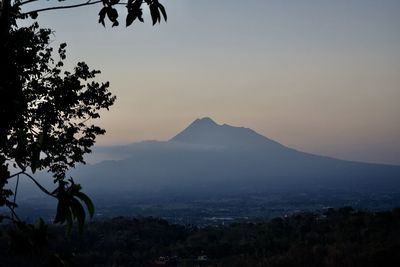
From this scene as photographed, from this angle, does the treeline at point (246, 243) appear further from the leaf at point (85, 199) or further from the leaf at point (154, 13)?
the leaf at point (85, 199)

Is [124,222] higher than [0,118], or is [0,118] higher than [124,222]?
[0,118]

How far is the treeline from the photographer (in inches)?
2280

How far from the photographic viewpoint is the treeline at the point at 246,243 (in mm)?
57906

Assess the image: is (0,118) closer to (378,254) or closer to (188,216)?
(378,254)

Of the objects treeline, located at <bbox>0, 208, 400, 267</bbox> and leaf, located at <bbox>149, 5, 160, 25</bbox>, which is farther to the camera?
treeline, located at <bbox>0, 208, 400, 267</bbox>

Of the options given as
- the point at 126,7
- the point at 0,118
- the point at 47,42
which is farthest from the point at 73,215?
the point at 47,42

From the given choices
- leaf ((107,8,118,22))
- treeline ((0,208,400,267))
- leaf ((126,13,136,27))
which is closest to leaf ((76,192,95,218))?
leaf ((126,13,136,27))

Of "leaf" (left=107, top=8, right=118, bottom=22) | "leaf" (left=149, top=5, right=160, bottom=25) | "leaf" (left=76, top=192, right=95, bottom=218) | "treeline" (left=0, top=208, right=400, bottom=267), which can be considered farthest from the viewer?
"treeline" (left=0, top=208, right=400, bottom=267)

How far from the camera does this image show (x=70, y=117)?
1248cm

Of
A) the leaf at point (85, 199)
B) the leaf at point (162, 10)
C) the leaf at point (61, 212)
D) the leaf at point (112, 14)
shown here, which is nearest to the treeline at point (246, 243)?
the leaf at point (112, 14)

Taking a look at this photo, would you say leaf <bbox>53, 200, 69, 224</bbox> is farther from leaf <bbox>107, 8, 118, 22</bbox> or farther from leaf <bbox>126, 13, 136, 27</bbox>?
leaf <bbox>107, 8, 118, 22</bbox>

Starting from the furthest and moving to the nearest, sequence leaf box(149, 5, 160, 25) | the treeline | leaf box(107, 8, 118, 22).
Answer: the treeline → leaf box(107, 8, 118, 22) → leaf box(149, 5, 160, 25)

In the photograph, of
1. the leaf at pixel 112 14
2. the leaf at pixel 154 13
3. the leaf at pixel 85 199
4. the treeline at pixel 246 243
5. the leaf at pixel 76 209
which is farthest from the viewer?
the treeline at pixel 246 243

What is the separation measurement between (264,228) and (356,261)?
36135mm
